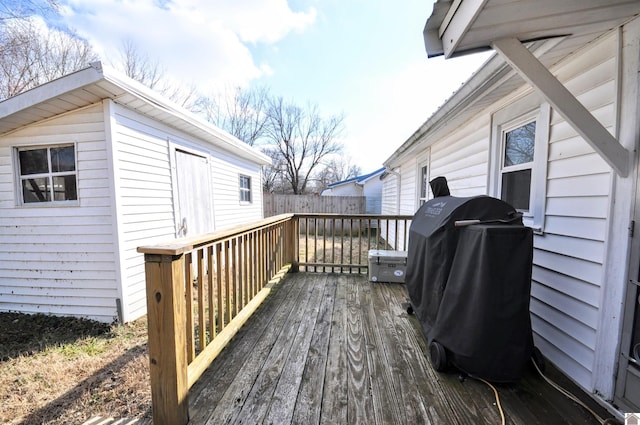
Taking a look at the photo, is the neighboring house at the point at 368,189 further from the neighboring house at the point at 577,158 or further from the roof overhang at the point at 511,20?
the roof overhang at the point at 511,20

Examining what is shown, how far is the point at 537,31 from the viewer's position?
4.69 feet

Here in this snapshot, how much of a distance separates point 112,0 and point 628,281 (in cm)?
807

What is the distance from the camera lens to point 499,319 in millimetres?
1558

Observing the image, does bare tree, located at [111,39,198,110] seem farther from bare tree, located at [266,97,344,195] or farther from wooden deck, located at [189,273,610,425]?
wooden deck, located at [189,273,610,425]

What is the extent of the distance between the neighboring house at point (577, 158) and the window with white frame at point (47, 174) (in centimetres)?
458

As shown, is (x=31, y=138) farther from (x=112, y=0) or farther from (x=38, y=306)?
(x=112, y=0)

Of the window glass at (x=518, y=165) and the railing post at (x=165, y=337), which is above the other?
the window glass at (x=518, y=165)

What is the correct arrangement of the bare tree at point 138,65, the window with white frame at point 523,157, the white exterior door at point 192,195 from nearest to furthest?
1. the window with white frame at point 523,157
2. the white exterior door at point 192,195
3. the bare tree at point 138,65

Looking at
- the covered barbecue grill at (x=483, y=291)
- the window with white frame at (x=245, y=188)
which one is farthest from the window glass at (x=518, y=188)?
the window with white frame at (x=245, y=188)

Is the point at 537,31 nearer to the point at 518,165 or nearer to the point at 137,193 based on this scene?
the point at 518,165

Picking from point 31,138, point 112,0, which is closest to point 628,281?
point 31,138

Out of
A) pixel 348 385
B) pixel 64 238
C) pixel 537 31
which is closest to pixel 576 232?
pixel 537 31

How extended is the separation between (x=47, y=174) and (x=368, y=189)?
520 inches

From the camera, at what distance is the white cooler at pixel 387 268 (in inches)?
146
